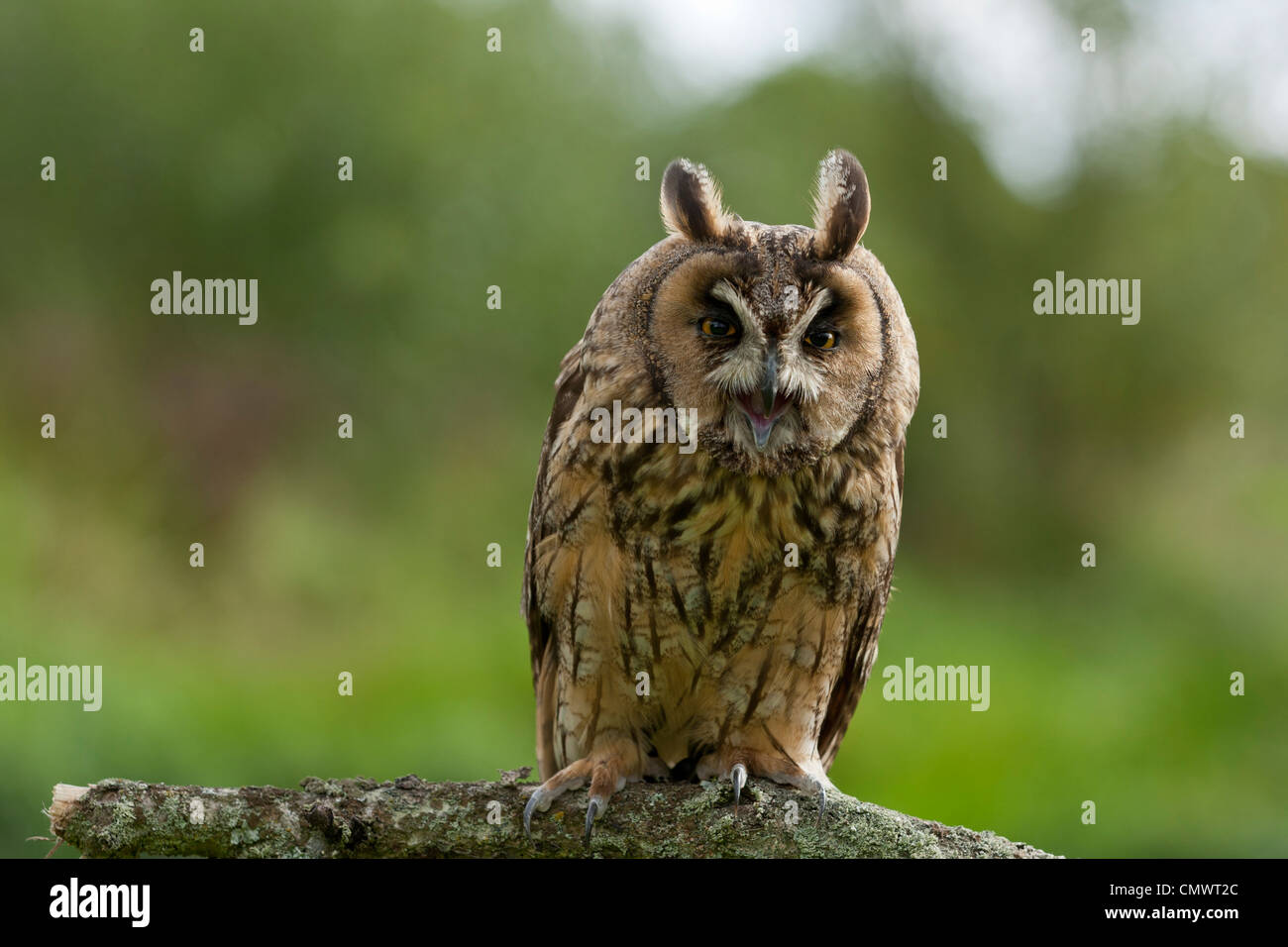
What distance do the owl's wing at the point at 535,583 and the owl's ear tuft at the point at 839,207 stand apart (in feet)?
2.25

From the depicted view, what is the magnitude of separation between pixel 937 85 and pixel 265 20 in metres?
4.30

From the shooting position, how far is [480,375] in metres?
7.04

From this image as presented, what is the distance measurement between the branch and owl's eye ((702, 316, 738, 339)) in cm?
97

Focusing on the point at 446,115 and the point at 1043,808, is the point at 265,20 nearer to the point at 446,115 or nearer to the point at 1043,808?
the point at 446,115

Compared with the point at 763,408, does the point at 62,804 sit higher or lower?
lower

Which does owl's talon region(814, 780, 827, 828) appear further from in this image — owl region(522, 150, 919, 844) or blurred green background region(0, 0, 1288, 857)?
blurred green background region(0, 0, 1288, 857)

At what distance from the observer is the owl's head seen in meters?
2.27

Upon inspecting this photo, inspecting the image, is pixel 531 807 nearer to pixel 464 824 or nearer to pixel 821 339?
pixel 464 824

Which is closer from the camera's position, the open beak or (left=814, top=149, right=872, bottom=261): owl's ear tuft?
the open beak

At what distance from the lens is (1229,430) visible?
300 inches

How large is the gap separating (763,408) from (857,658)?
3.08ft
